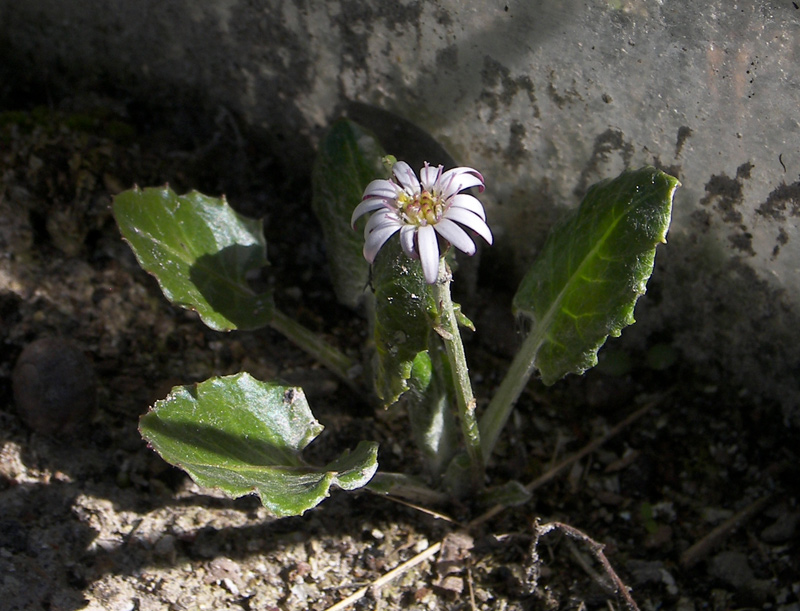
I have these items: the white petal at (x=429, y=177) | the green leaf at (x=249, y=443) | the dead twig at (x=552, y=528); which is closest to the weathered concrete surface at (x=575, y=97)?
the dead twig at (x=552, y=528)

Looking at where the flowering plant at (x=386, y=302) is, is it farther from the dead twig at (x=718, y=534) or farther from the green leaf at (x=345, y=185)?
the dead twig at (x=718, y=534)

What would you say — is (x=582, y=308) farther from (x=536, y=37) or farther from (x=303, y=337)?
(x=303, y=337)

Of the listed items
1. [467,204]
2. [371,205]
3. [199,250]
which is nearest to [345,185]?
[199,250]

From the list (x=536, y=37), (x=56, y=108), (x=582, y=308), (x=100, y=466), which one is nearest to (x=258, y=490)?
(x=100, y=466)

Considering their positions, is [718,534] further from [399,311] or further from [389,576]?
[399,311]

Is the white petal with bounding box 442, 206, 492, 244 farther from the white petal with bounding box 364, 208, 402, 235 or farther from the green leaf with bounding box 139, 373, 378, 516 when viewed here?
the green leaf with bounding box 139, 373, 378, 516

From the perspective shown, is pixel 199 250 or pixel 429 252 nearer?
pixel 429 252
